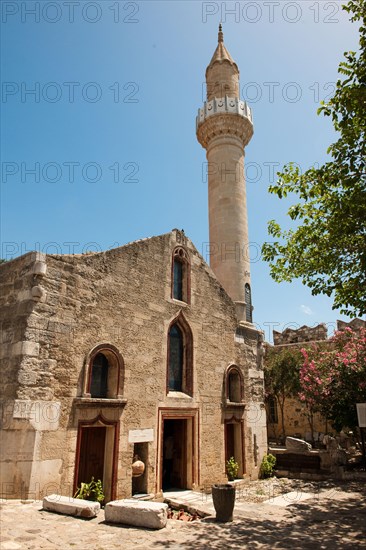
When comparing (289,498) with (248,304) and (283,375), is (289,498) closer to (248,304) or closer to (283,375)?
(248,304)

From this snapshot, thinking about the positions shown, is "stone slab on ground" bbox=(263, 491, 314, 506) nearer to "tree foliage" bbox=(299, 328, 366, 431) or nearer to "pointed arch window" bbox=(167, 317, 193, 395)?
"pointed arch window" bbox=(167, 317, 193, 395)

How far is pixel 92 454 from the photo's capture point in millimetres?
9906

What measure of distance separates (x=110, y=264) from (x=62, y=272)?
1.62 m

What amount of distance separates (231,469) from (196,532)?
21.9ft

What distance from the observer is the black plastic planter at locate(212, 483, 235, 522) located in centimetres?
834

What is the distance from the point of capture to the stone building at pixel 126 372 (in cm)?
844

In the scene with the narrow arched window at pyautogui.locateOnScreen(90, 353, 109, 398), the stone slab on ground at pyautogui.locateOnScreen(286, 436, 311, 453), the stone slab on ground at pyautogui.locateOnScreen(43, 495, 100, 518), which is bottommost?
the stone slab on ground at pyautogui.locateOnScreen(43, 495, 100, 518)

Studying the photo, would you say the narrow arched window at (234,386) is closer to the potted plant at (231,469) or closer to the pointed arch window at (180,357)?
the potted plant at (231,469)

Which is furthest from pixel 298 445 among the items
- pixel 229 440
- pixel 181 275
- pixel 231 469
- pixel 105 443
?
pixel 105 443

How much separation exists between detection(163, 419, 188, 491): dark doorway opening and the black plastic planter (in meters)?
4.01

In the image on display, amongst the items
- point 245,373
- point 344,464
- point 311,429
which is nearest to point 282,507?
point 245,373

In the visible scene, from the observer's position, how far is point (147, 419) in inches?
432

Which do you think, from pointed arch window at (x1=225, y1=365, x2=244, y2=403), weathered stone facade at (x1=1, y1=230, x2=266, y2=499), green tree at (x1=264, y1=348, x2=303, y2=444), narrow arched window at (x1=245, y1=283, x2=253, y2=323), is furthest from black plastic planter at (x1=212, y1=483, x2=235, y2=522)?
green tree at (x1=264, y1=348, x2=303, y2=444)

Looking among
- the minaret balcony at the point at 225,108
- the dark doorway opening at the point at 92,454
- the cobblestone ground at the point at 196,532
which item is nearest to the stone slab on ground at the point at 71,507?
the cobblestone ground at the point at 196,532
